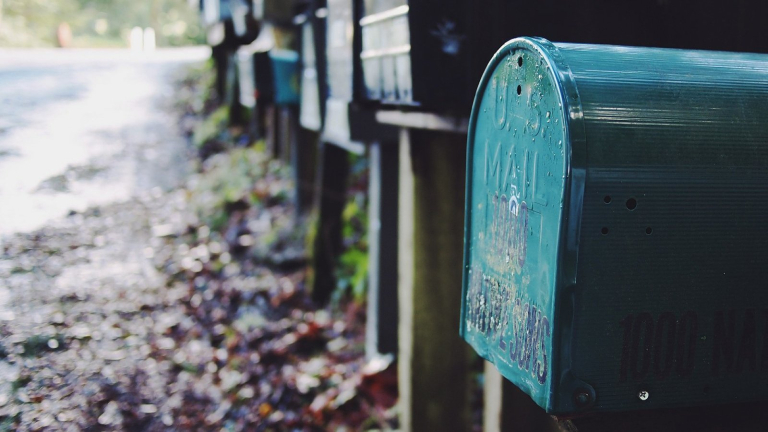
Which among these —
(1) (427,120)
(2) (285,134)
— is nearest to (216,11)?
(2) (285,134)

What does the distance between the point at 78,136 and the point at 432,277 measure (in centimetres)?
670

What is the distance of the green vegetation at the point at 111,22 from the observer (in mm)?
17938

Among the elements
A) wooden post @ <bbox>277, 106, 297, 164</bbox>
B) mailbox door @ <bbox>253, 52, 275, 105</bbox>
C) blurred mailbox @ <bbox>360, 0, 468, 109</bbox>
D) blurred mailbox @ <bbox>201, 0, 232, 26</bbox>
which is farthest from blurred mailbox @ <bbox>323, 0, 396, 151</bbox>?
blurred mailbox @ <bbox>201, 0, 232, 26</bbox>

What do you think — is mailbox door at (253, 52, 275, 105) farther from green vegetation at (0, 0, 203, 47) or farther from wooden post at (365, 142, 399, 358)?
green vegetation at (0, 0, 203, 47)

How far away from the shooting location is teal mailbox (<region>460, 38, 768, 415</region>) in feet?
4.44

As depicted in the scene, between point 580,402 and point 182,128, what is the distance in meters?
9.69

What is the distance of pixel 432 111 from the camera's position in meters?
2.65

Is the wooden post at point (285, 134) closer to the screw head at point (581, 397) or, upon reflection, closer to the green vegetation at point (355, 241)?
the green vegetation at point (355, 241)

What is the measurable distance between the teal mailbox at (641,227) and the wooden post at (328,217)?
4333 millimetres

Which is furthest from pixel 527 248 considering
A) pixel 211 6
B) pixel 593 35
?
Answer: pixel 211 6

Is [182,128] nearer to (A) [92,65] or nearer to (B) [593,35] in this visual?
(A) [92,65]

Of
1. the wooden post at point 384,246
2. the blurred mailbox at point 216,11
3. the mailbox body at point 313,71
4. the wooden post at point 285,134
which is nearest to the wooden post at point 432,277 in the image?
the wooden post at point 384,246

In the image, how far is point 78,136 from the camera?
27.8 feet

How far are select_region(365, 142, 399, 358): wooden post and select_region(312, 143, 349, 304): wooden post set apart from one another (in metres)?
1.44
